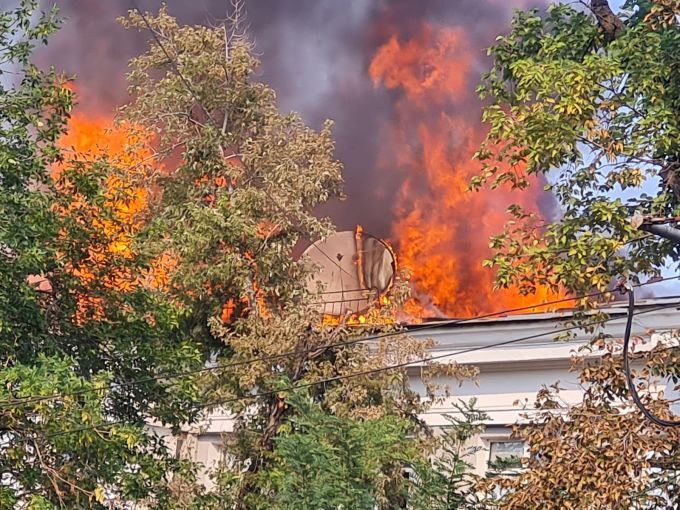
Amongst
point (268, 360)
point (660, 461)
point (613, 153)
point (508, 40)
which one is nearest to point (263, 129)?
point (268, 360)

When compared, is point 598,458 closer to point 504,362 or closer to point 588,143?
point 588,143

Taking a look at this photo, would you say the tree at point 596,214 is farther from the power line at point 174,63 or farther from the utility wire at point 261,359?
the power line at point 174,63

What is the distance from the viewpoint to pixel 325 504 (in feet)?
37.9

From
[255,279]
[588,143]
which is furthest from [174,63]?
[588,143]

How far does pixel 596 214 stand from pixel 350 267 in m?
9.74

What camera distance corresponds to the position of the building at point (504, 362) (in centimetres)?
1684

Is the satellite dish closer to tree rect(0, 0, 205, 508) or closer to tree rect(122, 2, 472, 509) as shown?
tree rect(122, 2, 472, 509)

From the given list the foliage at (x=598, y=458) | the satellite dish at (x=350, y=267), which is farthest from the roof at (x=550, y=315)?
the foliage at (x=598, y=458)

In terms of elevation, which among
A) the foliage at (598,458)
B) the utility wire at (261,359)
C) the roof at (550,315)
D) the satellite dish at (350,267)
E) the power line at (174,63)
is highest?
the power line at (174,63)

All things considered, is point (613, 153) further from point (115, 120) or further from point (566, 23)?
point (115, 120)

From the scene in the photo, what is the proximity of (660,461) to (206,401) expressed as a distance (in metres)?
7.48

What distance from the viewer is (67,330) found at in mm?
13539

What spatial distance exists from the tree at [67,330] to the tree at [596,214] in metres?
4.60

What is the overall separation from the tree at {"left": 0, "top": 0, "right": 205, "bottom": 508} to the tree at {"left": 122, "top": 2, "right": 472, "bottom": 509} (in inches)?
33.9
